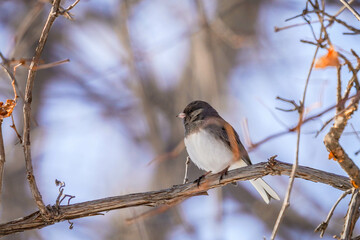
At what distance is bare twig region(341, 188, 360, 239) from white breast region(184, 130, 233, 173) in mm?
1339

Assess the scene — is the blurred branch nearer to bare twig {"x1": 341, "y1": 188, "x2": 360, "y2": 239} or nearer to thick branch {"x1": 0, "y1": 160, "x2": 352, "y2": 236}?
thick branch {"x1": 0, "y1": 160, "x2": 352, "y2": 236}

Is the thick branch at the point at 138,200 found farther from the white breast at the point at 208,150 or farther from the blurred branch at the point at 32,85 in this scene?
the white breast at the point at 208,150

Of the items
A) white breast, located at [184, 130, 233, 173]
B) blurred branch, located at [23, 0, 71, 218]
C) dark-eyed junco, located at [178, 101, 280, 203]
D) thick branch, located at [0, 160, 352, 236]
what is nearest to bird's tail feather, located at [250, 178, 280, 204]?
dark-eyed junco, located at [178, 101, 280, 203]

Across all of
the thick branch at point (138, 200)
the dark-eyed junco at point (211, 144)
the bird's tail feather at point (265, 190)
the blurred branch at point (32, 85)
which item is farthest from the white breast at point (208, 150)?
the blurred branch at point (32, 85)

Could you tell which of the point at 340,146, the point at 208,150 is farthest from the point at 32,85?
the point at 208,150

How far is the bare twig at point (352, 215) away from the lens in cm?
185

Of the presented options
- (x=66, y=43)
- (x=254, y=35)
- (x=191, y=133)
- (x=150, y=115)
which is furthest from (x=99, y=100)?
(x=191, y=133)

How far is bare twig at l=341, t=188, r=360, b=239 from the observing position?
1.85m

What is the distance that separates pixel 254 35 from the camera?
549cm

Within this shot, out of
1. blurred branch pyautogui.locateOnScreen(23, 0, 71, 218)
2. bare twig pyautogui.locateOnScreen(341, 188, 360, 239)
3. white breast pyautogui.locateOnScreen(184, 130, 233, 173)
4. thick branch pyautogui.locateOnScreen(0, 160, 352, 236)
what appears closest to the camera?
blurred branch pyautogui.locateOnScreen(23, 0, 71, 218)

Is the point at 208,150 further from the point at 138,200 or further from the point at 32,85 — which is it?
the point at 32,85

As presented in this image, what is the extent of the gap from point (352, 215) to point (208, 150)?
56.9 inches

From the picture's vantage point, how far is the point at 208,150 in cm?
325

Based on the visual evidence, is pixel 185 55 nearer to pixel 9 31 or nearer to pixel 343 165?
pixel 9 31
